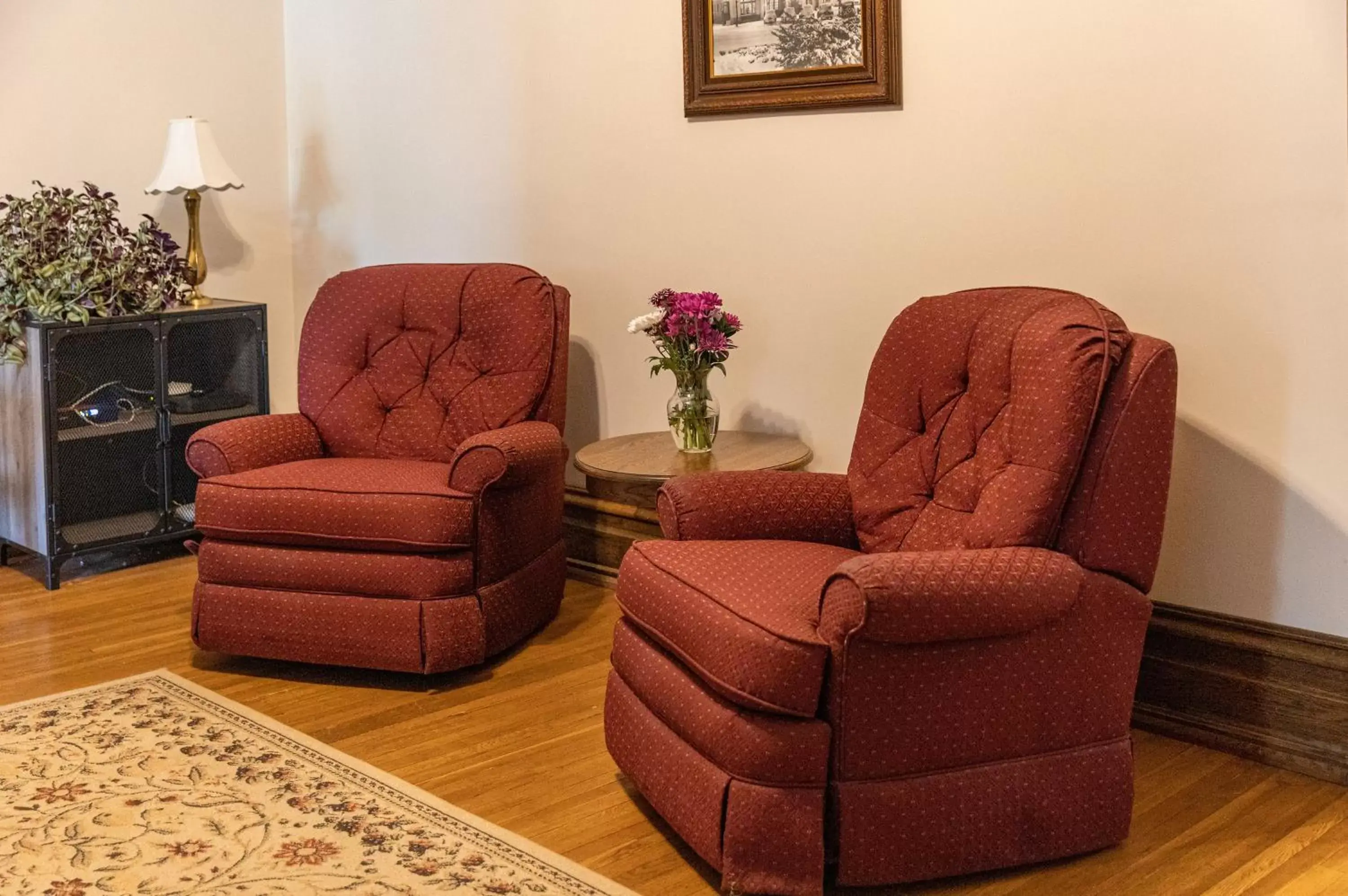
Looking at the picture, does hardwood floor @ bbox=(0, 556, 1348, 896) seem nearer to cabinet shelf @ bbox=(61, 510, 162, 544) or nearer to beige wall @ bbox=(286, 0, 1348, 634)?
cabinet shelf @ bbox=(61, 510, 162, 544)

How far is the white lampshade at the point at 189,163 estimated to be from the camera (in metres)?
4.56

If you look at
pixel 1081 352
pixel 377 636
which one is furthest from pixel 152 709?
pixel 1081 352

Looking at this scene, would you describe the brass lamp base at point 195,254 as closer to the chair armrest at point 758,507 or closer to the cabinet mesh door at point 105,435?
the cabinet mesh door at point 105,435

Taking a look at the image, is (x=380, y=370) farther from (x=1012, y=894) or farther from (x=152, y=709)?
(x=1012, y=894)

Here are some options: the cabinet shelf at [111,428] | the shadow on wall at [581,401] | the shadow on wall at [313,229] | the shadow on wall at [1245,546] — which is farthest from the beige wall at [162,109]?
the shadow on wall at [1245,546]

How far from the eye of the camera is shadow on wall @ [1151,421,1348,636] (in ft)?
→ 9.32

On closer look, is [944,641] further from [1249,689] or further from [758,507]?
[1249,689]

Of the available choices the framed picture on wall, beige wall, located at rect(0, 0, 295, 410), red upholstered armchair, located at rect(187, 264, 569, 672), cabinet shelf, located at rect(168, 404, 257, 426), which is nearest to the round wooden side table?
red upholstered armchair, located at rect(187, 264, 569, 672)

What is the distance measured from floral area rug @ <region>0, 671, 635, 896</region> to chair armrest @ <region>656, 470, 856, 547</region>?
28.2 inches

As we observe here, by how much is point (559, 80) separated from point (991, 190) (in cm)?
162

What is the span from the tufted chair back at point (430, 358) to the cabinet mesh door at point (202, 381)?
64cm

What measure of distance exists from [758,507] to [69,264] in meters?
2.48

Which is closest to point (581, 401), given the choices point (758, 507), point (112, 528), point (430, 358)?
point (430, 358)

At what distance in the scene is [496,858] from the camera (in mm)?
2473
